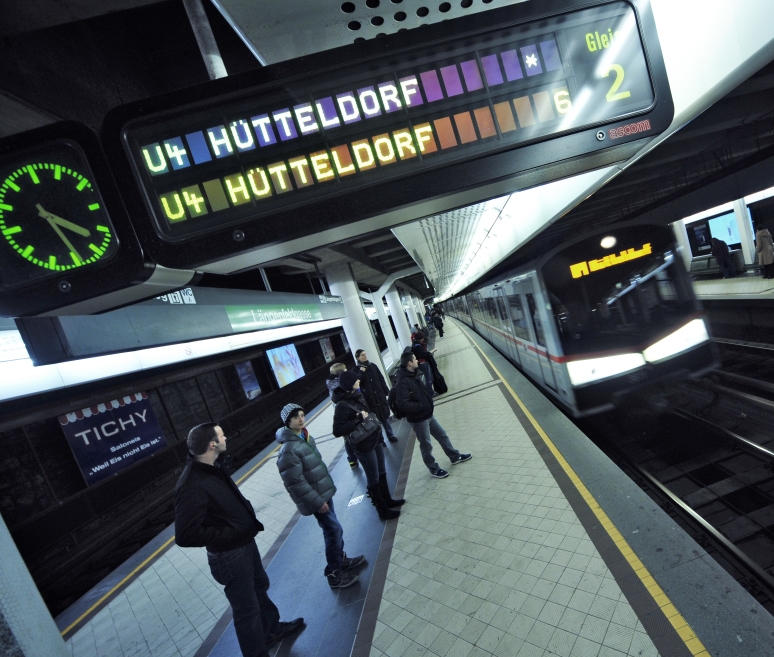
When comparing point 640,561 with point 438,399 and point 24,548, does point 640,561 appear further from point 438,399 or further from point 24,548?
point 24,548

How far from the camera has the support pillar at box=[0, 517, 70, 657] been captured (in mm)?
1908

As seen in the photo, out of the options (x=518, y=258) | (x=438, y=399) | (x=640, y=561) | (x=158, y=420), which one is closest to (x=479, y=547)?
(x=640, y=561)

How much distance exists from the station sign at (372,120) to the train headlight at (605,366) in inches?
212

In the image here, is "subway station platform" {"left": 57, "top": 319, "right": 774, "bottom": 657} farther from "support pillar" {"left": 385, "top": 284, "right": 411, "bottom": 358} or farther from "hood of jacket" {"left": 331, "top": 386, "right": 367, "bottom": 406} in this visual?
"support pillar" {"left": 385, "top": 284, "right": 411, "bottom": 358}

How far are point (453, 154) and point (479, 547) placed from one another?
12.1 ft

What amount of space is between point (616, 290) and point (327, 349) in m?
20.2

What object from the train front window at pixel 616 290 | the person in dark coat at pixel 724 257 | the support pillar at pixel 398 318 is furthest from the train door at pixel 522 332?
the support pillar at pixel 398 318

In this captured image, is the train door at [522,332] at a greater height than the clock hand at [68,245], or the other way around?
the clock hand at [68,245]

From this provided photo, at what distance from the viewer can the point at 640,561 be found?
3.25 metres

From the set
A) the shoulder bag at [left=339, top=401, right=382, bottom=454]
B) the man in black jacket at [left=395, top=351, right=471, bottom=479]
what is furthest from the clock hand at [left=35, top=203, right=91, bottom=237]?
the man in black jacket at [left=395, top=351, right=471, bottom=479]

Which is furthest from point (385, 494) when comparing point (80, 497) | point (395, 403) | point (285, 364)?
point (285, 364)

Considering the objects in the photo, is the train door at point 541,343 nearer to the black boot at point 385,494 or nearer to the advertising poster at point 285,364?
the black boot at point 385,494

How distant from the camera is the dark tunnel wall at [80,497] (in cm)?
674

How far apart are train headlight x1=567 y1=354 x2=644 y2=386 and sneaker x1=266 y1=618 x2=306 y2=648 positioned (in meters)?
5.28
